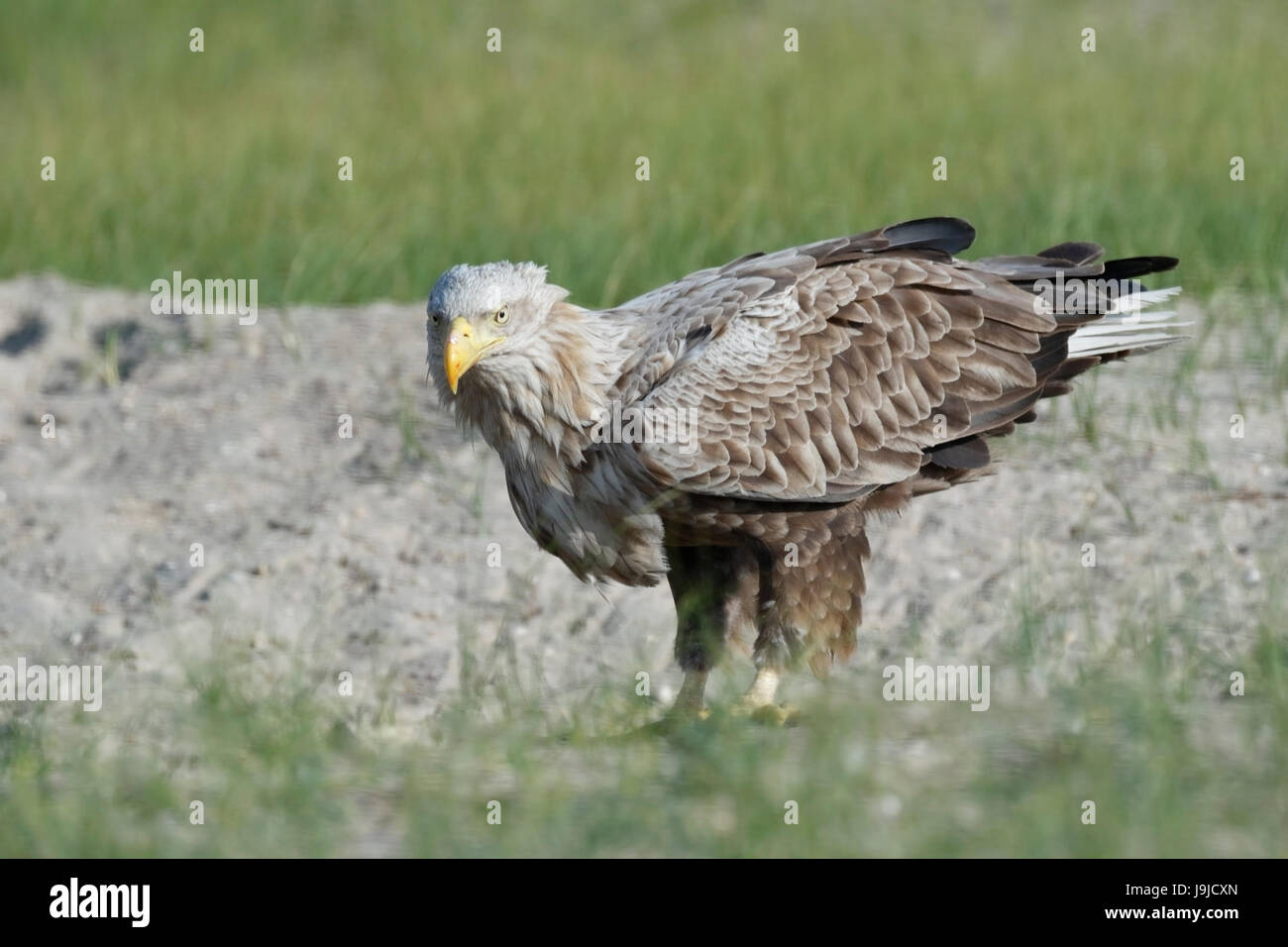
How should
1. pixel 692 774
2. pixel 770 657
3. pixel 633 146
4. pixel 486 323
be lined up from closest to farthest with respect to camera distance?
pixel 692 774, pixel 486 323, pixel 770 657, pixel 633 146

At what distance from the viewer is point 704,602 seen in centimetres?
594

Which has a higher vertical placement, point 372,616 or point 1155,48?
point 1155,48

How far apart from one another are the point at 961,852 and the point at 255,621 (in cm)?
336

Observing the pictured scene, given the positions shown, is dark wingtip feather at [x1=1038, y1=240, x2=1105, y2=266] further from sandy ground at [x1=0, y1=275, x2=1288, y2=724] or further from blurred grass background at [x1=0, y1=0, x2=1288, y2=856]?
blurred grass background at [x1=0, y1=0, x2=1288, y2=856]

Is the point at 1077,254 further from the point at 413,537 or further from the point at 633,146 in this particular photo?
the point at 633,146

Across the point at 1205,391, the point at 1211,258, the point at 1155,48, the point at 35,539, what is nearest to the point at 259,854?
the point at 35,539

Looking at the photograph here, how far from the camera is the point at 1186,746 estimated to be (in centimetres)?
452

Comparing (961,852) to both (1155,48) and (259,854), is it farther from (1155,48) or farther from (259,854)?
(1155,48)

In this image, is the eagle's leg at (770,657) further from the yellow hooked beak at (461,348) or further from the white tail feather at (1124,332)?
the white tail feather at (1124,332)

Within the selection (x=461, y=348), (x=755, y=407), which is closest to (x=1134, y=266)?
(x=755, y=407)

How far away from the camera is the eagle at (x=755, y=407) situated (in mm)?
5520

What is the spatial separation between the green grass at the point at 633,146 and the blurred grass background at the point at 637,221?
0.12 feet

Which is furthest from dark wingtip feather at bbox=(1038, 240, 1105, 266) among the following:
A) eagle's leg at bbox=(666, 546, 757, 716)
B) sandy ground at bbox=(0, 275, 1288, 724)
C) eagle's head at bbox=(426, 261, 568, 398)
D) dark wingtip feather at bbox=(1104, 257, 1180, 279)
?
eagle's head at bbox=(426, 261, 568, 398)

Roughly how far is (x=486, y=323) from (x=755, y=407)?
882 mm
